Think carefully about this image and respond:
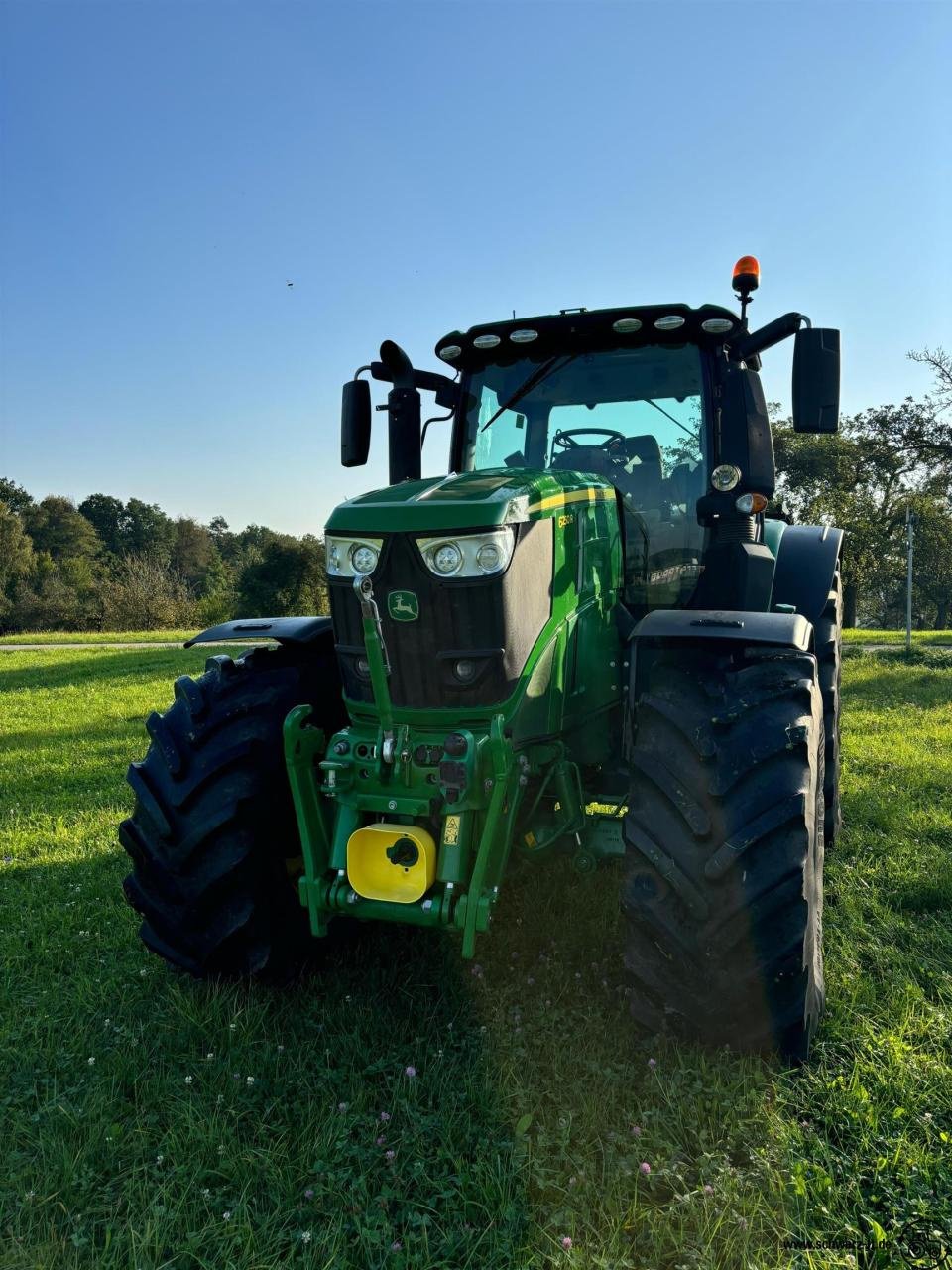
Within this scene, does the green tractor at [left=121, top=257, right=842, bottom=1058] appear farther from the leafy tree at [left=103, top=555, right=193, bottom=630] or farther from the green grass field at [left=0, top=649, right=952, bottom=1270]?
the leafy tree at [left=103, top=555, right=193, bottom=630]

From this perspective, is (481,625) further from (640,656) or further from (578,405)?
(578,405)

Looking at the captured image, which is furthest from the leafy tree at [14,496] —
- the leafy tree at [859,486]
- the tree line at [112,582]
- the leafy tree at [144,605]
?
the leafy tree at [859,486]

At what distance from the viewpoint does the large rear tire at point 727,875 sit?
2443 mm

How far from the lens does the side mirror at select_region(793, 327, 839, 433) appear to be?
135 inches

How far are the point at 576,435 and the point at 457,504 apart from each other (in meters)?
1.53

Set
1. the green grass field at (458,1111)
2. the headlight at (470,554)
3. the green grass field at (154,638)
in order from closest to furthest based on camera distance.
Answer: the green grass field at (458,1111)
the headlight at (470,554)
the green grass field at (154,638)

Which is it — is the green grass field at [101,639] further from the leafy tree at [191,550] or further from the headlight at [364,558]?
the leafy tree at [191,550]

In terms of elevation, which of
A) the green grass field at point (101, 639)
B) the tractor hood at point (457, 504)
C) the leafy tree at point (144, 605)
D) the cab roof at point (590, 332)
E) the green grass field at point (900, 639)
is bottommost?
the green grass field at point (900, 639)

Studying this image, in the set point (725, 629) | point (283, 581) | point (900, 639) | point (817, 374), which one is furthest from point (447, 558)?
point (283, 581)

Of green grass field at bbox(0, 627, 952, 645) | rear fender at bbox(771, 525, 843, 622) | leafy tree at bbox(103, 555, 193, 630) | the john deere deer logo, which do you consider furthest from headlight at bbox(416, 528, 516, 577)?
leafy tree at bbox(103, 555, 193, 630)

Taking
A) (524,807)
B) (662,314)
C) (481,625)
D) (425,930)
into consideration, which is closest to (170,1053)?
(425,930)

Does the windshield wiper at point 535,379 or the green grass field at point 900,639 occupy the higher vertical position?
the windshield wiper at point 535,379

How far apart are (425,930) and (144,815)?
124 cm

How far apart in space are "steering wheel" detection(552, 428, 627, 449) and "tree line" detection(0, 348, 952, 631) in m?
8.63
